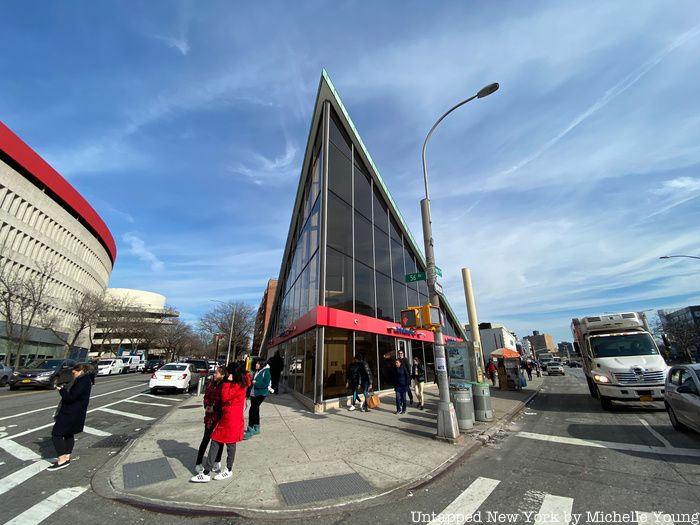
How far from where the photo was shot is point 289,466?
535 centimetres

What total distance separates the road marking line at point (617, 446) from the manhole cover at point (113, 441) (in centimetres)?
934

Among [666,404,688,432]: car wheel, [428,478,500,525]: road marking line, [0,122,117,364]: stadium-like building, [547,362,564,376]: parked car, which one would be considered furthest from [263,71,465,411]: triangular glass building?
[0,122,117,364]: stadium-like building

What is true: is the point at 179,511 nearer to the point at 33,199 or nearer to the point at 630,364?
the point at 630,364

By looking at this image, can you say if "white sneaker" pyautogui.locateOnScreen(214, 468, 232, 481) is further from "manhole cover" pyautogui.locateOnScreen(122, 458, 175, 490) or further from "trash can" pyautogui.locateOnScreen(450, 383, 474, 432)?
"trash can" pyautogui.locateOnScreen(450, 383, 474, 432)

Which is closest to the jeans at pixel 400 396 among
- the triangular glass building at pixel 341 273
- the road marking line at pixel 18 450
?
the triangular glass building at pixel 341 273

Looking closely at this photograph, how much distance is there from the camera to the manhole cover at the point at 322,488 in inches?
165

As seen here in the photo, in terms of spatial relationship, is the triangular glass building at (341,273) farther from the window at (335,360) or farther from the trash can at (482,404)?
the trash can at (482,404)

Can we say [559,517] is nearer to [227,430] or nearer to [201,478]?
[227,430]

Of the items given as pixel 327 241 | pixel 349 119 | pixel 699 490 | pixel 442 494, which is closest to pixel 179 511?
pixel 442 494

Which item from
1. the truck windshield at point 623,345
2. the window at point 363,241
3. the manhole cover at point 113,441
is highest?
Answer: the window at point 363,241

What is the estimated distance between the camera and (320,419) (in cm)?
963

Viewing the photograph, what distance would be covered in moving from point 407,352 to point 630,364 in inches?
388

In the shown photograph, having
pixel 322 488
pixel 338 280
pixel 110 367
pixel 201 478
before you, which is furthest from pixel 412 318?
pixel 110 367

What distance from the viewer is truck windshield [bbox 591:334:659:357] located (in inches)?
425
